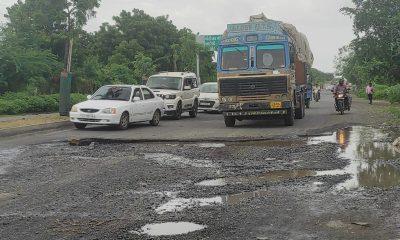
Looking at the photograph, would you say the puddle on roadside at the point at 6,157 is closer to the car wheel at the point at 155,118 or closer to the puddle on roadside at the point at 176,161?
the puddle on roadside at the point at 176,161

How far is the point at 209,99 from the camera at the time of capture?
90.7 ft

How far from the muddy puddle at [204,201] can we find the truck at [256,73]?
1038cm

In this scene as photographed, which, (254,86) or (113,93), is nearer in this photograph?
(254,86)

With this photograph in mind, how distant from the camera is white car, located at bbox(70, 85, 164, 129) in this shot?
1711 centimetres

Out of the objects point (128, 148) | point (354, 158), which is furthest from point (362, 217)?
point (128, 148)

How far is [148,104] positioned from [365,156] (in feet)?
33.4

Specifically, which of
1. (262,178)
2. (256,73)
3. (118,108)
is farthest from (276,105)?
(262,178)

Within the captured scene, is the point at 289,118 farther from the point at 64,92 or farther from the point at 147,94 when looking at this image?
the point at 64,92

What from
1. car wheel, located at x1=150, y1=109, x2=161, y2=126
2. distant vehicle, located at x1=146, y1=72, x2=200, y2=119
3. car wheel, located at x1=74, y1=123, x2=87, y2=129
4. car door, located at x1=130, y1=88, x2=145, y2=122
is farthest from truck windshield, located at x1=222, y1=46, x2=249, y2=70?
distant vehicle, located at x1=146, y1=72, x2=200, y2=119

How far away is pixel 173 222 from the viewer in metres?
5.89

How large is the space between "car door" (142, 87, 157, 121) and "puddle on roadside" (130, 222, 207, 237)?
44.4 ft

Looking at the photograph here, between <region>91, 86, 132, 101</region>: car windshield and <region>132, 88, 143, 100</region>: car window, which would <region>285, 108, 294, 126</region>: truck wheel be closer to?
<region>132, 88, 143, 100</region>: car window

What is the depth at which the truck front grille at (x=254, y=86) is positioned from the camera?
17516mm

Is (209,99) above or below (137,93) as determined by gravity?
below
